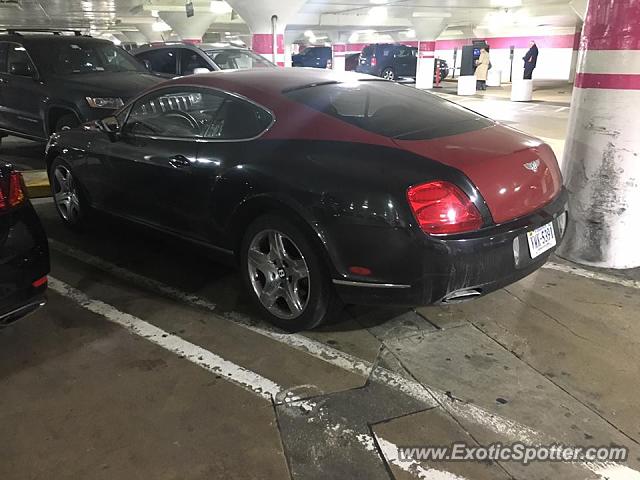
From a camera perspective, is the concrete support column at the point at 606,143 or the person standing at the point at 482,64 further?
the person standing at the point at 482,64

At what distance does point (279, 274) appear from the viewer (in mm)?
3279

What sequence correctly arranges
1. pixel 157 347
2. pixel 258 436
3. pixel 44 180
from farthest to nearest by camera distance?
pixel 44 180
pixel 157 347
pixel 258 436

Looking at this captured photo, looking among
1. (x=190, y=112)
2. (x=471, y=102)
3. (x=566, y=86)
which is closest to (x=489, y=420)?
(x=190, y=112)

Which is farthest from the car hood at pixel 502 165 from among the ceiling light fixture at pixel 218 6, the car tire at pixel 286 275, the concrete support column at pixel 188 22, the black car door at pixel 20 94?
the concrete support column at pixel 188 22

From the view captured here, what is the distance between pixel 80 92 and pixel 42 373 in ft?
16.1

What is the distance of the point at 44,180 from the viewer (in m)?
6.33

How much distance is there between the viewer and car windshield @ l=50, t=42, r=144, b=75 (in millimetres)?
7461

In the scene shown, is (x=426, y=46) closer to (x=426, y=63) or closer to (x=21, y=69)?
(x=426, y=63)

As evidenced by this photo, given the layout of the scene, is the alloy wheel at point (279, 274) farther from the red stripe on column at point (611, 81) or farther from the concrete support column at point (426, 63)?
the concrete support column at point (426, 63)

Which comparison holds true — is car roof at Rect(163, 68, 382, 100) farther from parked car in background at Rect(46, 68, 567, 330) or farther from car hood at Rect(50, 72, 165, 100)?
car hood at Rect(50, 72, 165, 100)

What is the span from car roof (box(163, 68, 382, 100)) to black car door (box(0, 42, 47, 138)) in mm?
4326

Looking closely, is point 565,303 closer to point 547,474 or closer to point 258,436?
point 547,474

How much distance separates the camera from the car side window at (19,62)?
7468 millimetres

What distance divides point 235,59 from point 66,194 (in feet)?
20.8
